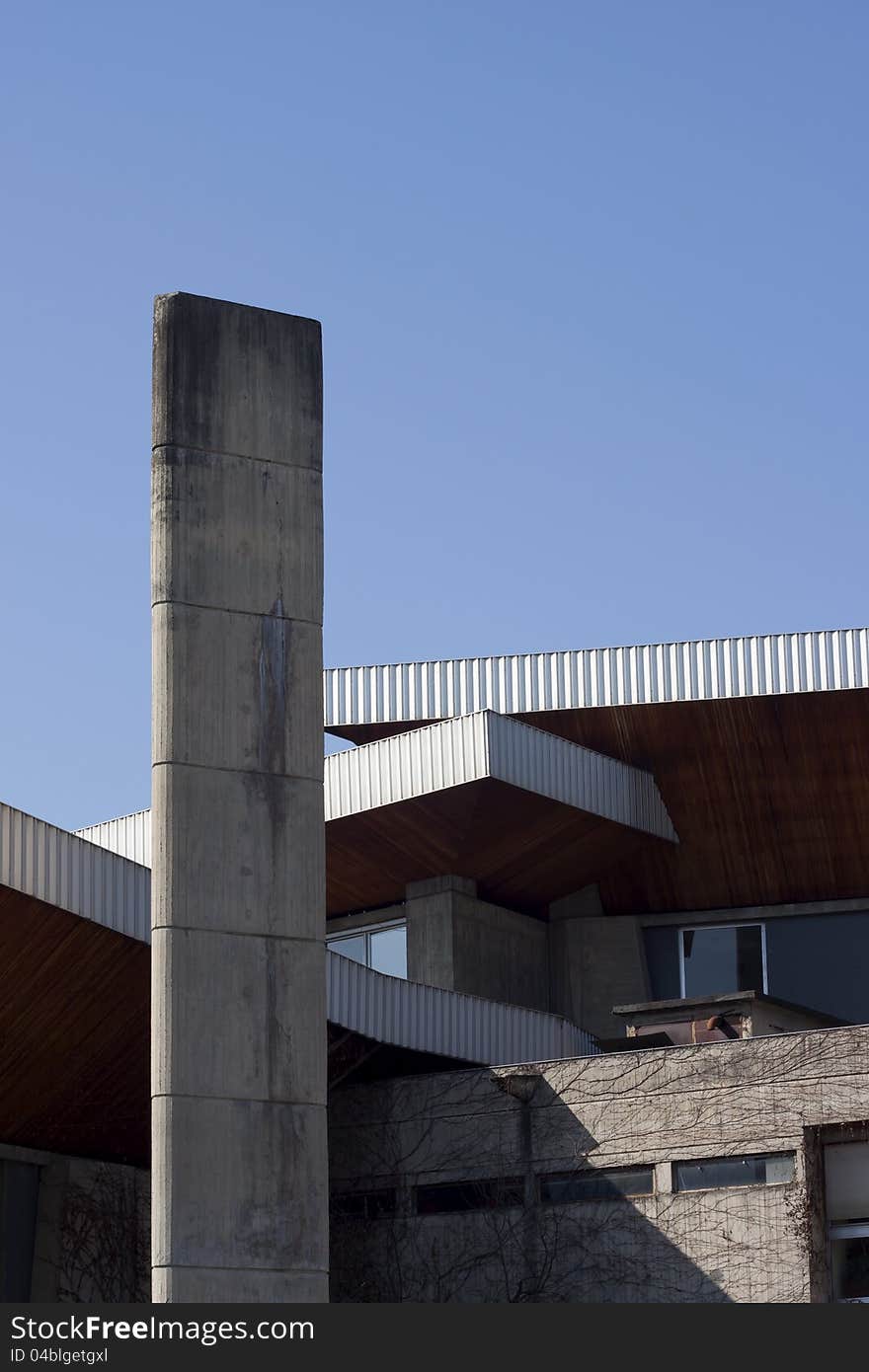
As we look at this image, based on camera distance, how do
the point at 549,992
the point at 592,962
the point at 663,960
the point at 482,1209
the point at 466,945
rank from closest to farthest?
the point at 482,1209 → the point at 466,945 → the point at 592,962 → the point at 549,992 → the point at 663,960

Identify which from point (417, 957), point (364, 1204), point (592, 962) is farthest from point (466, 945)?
point (364, 1204)

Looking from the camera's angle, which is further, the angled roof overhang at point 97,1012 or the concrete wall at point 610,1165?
the concrete wall at point 610,1165

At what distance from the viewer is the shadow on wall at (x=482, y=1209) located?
2272 cm

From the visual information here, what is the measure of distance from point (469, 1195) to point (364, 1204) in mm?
1490

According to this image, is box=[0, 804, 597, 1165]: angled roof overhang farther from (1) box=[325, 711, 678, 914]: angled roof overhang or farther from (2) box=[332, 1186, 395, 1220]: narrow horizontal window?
(1) box=[325, 711, 678, 914]: angled roof overhang

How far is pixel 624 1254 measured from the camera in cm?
2275

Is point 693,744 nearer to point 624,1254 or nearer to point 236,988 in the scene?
point 624,1254

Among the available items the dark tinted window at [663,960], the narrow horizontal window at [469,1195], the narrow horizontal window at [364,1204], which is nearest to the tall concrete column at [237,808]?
the narrow horizontal window at [469,1195]

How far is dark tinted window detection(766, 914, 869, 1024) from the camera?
96.6 ft

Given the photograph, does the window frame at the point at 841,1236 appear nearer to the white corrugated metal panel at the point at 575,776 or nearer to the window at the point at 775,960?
the window at the point at 775,960

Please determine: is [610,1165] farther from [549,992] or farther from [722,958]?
[722,958]

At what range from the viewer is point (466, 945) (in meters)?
29.0

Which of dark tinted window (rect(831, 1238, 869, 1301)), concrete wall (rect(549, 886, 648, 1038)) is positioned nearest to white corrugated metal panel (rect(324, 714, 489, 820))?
concrete wall (rect(549, 886, 648, 1038))

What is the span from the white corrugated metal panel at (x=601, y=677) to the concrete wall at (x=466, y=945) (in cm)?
261
